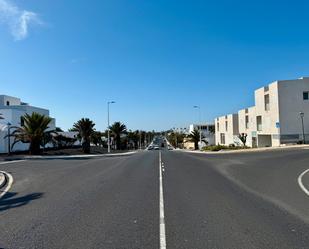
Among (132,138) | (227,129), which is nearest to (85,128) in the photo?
(227,129)

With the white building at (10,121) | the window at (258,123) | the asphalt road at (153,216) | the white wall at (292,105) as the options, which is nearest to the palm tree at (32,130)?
the white building at (10,121)

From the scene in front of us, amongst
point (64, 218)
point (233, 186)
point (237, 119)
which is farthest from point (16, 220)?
point (237, 119)

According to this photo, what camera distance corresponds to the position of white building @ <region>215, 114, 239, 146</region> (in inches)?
3142

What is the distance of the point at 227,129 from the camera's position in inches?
3383

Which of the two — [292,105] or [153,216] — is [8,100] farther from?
[153,216]

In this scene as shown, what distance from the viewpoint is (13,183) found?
16.0 metres

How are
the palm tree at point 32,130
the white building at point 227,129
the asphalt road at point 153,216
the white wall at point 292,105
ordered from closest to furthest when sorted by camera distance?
the asphalt road at point 153,216
the palm tree at point 32,130
the white wall at point 292,105
the white building at point 227,129

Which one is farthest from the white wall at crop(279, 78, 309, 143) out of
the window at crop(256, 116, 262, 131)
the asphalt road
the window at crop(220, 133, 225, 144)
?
the window at crop(220, 133, 225, 144)

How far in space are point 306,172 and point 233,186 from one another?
6.37 m

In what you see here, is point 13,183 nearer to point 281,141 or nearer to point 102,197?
point 102,197

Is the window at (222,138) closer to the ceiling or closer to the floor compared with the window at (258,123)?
closer to the floor

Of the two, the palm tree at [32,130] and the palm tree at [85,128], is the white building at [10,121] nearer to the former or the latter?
the palm tree at [32,130]

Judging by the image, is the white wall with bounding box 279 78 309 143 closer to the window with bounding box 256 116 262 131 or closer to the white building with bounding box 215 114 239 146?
the window with bounding box 256 116 262 131

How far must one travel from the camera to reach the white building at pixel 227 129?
7981cm
